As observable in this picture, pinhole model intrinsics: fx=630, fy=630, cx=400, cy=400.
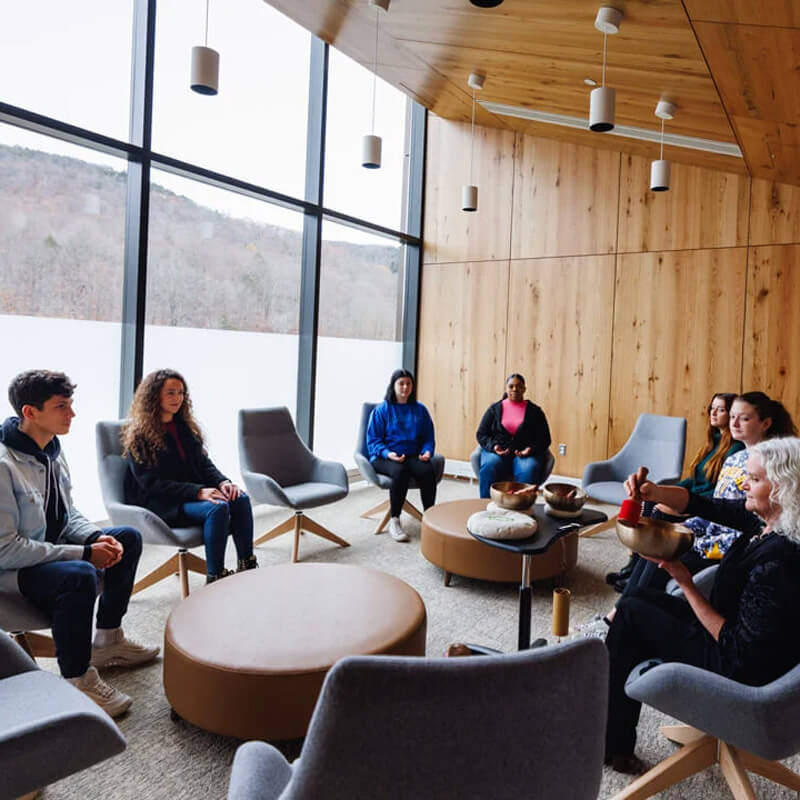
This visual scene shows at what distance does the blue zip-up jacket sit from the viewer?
485 cm

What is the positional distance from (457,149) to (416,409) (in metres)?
3.31

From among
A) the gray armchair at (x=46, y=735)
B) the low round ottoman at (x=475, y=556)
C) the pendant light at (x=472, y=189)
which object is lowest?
the low round ottoman at (x=475, y=556)

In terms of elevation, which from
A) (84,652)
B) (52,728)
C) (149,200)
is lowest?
(84,652)

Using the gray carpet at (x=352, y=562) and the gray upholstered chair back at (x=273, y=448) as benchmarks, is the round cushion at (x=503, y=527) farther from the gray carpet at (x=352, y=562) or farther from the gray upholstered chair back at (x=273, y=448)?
the gray upholstered chair back at (x=273, y=448)

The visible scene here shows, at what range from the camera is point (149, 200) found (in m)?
4.26

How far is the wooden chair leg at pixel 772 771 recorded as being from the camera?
1.83 metres

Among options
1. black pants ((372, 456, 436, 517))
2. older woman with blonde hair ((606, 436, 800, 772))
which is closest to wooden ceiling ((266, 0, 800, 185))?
older woman with blonde hair ((606, 436, 800, 772))

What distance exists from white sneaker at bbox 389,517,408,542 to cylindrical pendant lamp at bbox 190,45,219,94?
9.62 feet

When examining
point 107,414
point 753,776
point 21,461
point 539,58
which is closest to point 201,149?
point 107,414

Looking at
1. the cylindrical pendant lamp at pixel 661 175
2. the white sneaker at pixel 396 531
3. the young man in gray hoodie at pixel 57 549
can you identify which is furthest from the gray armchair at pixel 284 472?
the cylindrical pendant lamp at pixel 661 175

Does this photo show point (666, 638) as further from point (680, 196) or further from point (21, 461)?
point (680, 196)

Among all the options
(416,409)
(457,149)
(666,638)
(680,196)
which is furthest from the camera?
(457,149)

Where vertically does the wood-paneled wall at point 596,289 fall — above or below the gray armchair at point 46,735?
above

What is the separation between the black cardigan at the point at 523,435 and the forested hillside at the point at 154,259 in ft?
6.10
